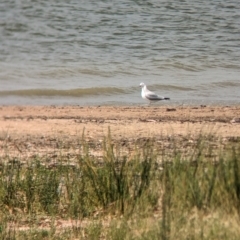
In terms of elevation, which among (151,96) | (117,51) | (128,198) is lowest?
(117,51)

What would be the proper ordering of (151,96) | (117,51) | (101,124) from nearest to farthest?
(101,124)
(151,96)
(117,51)

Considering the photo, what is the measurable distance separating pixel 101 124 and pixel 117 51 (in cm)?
822

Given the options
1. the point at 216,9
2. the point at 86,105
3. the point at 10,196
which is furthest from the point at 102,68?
the point at 10,196

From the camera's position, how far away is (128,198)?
607 cm

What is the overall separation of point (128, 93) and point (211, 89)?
5.53 ft

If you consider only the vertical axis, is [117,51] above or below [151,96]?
below

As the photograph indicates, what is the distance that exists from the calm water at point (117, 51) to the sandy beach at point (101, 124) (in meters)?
1.43

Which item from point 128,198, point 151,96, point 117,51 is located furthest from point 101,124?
point 117,51

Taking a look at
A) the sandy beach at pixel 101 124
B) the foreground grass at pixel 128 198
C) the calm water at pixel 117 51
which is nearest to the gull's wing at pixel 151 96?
the sandy beach at pixel 101 124

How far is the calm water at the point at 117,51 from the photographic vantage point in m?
15.5

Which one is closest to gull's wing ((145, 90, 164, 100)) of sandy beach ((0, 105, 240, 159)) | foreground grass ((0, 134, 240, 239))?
sandy beach ((0, 105, 240, 159))

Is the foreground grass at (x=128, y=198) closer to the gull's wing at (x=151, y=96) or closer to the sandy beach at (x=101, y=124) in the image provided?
the sandy beach at (x=101, y=124)

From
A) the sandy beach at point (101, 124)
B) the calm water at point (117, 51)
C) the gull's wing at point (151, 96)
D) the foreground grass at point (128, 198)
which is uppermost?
the foreground grass at point (128, 198)

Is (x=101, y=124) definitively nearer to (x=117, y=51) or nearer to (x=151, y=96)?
(x=151, y=96)
